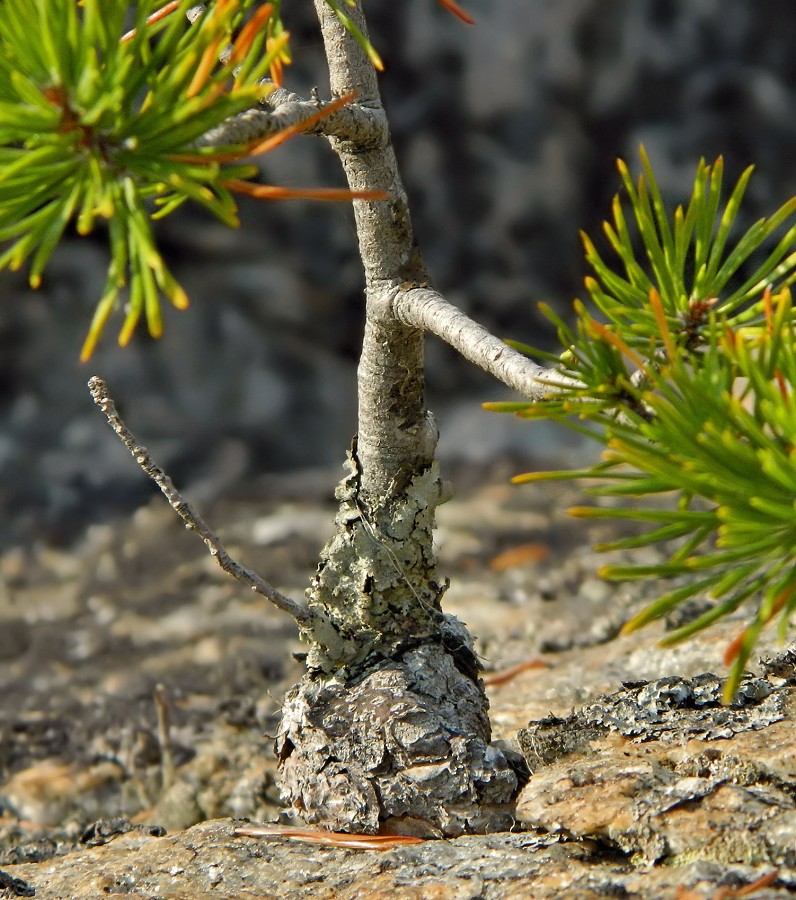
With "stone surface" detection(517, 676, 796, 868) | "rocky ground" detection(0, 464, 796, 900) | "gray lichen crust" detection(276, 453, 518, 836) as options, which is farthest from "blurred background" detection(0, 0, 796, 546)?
"stone surface" detection(517, 676, 796, 868)

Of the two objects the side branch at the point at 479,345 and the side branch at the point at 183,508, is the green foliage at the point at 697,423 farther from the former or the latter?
the side branch at the point at 183,508

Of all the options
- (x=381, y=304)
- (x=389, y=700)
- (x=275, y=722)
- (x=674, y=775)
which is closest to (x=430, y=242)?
(x=275, y=722)

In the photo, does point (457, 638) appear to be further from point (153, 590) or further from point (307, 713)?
point (153, 590)

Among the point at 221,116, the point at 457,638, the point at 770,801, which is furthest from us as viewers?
the point at 457,638

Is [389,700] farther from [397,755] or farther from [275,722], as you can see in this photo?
[275,722]

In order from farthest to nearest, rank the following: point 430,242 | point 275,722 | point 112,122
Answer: point 430,242 < point 275,722 < point 112,122

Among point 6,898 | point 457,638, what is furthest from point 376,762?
point 6,898
